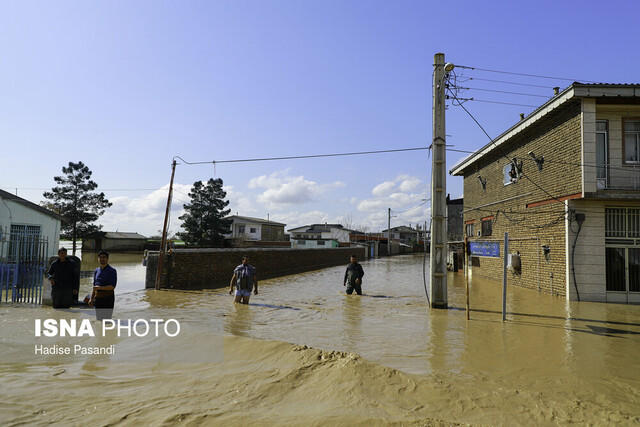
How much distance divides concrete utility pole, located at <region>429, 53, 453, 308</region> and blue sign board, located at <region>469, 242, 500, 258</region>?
8695 mm

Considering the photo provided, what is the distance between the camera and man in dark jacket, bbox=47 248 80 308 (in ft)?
30.9

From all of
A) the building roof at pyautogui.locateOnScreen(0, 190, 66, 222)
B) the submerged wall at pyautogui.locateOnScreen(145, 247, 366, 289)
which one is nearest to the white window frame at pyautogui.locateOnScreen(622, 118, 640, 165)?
the submerged wall at pyautogui.locateOnScreen(145, 247, 366, 289)

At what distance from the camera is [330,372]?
17.9ft

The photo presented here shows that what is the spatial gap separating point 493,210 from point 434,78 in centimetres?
1033

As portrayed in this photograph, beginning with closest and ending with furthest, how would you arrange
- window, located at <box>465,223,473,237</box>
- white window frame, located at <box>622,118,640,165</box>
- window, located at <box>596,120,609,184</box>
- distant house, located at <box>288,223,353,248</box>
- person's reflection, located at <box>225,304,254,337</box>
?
person's reflection, located at <box>225,304,254,337</box>
window, located at <box>596,120,609,184</box>
white window frame, located at <box>622,118,640,165</box>
window, located at <box>465,223,473,237</box>
distant house, located at <box>288,223,353,248</box>

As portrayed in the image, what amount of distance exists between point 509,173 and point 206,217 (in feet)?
112

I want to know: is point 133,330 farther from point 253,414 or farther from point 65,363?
point 253,414

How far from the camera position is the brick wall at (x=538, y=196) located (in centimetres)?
1366

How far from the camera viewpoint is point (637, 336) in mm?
8531

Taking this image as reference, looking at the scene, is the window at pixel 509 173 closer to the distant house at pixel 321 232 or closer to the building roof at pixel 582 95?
the building roof at pixel 582 95

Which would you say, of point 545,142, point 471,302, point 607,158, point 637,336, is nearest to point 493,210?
point 545,142

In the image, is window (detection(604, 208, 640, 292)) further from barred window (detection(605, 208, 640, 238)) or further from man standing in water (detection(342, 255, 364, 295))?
man standing in water (detection(342, 255, 364, 295))

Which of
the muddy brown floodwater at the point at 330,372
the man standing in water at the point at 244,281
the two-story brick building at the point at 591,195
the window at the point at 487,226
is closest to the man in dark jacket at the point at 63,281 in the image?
the muddy brown floodwater at the point at 330,372

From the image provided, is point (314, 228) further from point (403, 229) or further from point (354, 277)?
point (354, 277)
